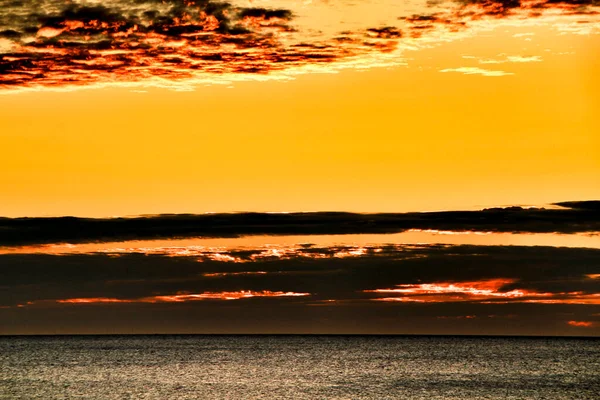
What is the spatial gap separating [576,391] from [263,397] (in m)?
36.8

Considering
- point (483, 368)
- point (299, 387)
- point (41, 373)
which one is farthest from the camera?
point (483, 368)

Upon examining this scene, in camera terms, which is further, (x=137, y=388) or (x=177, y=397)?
(x=137, y=388)

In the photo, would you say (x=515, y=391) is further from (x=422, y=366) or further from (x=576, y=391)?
(x=422, y=366)

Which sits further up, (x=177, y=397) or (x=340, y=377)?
(x=177, y=397)

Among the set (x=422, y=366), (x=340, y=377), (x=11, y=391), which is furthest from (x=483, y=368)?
(x=11, y=391)

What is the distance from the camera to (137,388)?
296 ft

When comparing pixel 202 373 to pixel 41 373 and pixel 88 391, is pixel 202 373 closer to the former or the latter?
pixel 41 373

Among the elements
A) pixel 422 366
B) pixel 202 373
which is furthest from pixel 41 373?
pixel 422 366

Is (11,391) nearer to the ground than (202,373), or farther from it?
farther from it

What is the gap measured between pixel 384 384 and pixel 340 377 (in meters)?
11.2

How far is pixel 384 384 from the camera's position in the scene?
98.2 metres

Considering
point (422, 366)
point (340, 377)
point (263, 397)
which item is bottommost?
point (422, 366)

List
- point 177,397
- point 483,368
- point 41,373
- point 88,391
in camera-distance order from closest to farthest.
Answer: point 177,397, point 88,391, point 41,373, point 483,368

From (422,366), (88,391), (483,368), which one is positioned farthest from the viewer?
(422,366)
